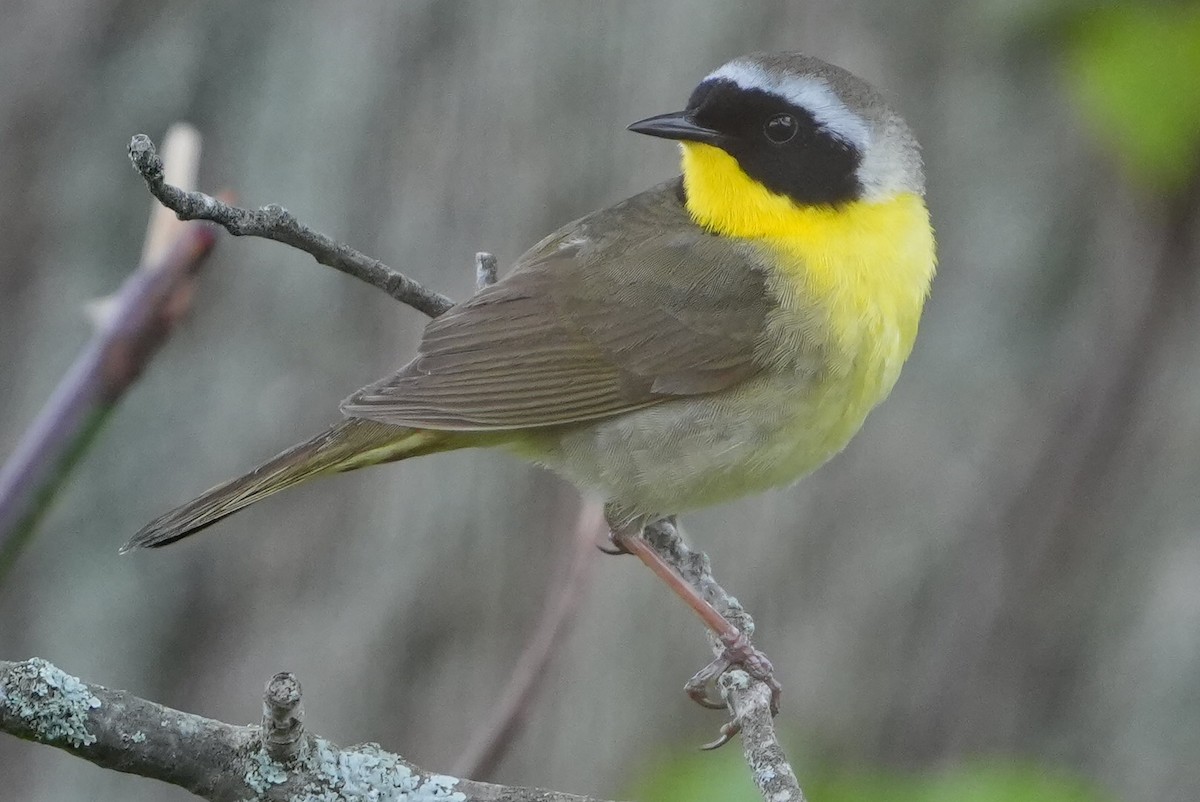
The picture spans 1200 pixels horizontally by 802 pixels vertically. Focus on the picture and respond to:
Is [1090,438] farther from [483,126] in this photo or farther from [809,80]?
[483,126]

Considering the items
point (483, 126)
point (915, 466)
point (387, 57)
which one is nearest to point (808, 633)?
point (915, 466)

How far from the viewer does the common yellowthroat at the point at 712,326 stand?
2889mm

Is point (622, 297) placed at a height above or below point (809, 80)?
below

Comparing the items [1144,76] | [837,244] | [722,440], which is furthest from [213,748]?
[1144,76]

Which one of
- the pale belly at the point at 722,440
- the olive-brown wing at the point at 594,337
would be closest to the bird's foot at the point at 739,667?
the pale belly at the point at 722,440

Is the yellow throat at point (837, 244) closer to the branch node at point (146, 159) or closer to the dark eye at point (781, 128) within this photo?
the dark eye at point (781, 128)

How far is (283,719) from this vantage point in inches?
60.3

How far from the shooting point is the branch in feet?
4.92

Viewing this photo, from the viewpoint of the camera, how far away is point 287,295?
428 centimetres

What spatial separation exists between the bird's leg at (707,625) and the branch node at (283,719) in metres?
1.17

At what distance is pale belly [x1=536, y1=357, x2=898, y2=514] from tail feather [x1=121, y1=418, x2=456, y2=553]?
1.22 feet

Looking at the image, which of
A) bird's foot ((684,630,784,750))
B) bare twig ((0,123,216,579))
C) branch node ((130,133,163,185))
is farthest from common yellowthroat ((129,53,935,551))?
bare twig ((0,123,216,579))

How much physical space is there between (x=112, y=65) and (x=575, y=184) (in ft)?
5.16

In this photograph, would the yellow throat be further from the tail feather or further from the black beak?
the tail feather
